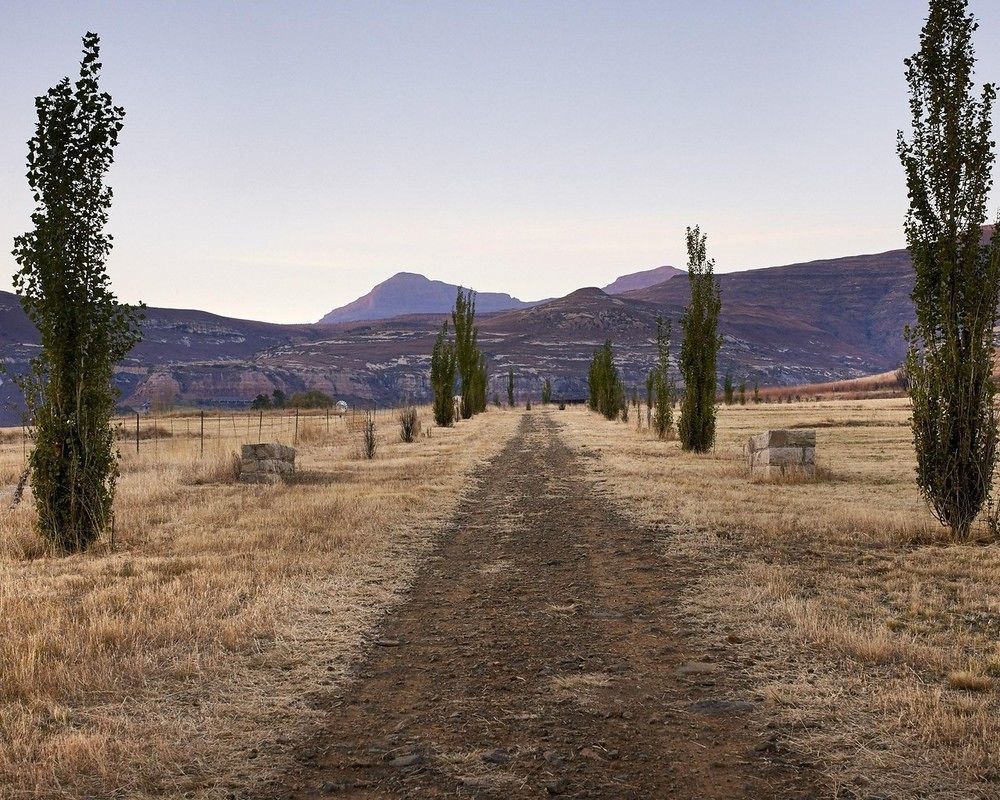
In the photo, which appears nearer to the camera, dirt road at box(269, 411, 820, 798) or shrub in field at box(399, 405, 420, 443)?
dirt road at box(269, 411, 820, 798)

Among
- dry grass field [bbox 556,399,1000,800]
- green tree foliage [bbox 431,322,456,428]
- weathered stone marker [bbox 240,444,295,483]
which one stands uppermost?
green tree foliage [bbox 431,322,456,428]

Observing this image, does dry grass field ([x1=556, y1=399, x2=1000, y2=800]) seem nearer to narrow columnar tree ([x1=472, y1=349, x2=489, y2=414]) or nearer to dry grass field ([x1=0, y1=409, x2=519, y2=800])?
dry grass field ([x1=0, y1=409, x2=519, y2=800])

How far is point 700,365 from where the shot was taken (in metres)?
24.4

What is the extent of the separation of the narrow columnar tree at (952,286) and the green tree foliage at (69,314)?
10.0 meters

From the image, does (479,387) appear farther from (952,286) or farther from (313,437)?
(952,286)

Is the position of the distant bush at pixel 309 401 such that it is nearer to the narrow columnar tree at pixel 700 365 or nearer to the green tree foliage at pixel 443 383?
the green tree foliage at pixel 443 383

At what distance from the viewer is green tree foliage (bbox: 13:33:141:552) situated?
1056 centimetres

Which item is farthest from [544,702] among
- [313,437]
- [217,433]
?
[217,433]

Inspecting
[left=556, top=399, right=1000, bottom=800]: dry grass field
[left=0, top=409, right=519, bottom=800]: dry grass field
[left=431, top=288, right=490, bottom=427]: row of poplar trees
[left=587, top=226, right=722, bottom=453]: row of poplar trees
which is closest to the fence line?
[left=431, top=288, right=490, bottom=427]: row of poplar trees

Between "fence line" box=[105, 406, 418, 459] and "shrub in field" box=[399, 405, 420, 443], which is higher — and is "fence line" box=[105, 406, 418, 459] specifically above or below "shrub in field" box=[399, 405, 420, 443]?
below

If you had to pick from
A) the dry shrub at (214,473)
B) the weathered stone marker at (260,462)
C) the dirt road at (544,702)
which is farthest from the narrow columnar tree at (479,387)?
the dirt road at (544,702)

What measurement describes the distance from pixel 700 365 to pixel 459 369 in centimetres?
2533

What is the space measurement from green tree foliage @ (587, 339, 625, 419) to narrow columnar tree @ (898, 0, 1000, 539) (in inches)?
1664

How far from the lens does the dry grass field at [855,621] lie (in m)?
4.27
